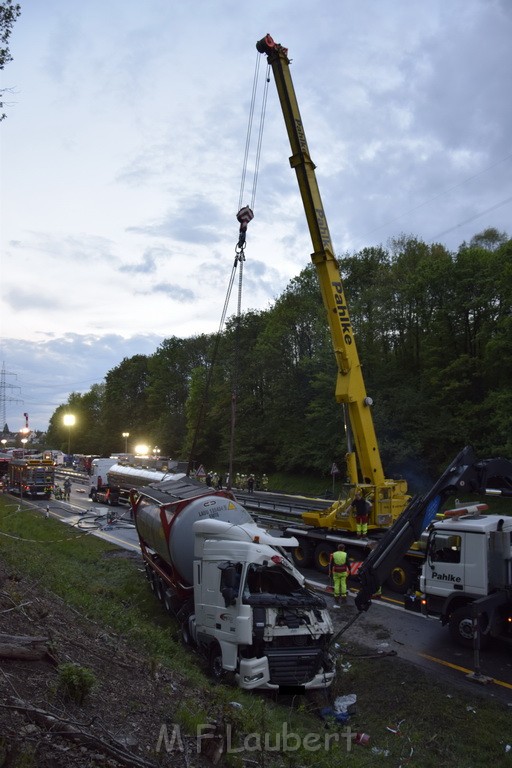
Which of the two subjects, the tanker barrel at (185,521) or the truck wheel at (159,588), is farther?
the truck wheel at (159,588)

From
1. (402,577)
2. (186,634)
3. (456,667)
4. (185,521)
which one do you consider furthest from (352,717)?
(402,577)

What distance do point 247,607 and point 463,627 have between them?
14.7 feet

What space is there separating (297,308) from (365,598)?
144 feet

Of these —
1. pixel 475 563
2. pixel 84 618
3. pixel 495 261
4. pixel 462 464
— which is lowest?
pixel 84 618

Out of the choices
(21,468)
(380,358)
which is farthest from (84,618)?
(380,358)

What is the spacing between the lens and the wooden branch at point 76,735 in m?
4.64

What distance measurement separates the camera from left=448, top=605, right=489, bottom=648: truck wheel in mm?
10156

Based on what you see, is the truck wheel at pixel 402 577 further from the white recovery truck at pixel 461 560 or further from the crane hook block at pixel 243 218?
the crane hook block at pixel 243 218

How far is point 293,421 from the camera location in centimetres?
4947

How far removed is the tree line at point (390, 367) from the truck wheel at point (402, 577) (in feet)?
27.9

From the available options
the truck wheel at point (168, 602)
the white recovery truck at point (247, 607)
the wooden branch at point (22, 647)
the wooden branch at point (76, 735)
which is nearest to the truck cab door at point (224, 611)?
the white recovery truck at point (247, 607)

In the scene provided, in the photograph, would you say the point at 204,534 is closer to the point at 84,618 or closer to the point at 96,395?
the point at 84,618

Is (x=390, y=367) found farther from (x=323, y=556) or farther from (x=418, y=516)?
(x=418, y=516)

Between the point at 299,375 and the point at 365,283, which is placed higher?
the point at 365,283
